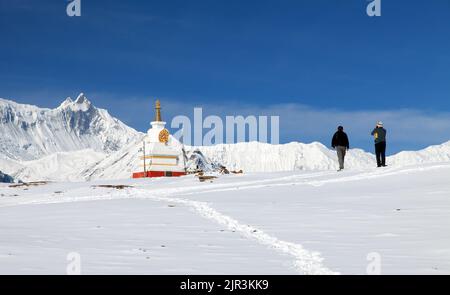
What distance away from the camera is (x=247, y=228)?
18.3 m

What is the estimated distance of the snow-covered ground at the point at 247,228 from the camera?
12766 mm

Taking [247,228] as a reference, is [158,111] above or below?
above

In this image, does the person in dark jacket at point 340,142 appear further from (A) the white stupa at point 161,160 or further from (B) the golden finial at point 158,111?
(B) the golden finial at point 158,111

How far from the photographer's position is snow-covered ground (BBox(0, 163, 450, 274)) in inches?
503

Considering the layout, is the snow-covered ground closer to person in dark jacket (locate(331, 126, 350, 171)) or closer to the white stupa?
person in dark jacket (locate(331, 126, 350, 171))

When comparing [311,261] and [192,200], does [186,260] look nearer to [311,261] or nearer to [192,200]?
[311,261]

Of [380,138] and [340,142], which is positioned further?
[340,142]

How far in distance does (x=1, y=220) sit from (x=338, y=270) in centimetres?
1236

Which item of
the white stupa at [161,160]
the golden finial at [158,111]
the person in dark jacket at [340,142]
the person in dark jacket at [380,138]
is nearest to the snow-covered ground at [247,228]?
the person in dark jacket at [380,138]

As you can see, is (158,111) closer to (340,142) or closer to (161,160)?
(161,160)

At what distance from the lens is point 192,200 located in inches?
1072

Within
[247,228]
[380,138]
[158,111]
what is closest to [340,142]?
[380,138]

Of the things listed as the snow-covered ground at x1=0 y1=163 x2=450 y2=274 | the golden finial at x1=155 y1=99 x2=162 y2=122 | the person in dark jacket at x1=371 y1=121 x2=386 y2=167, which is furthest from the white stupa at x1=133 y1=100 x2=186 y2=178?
the snow-covered ground at x1=0 y1=163 x2=450 y2=274
